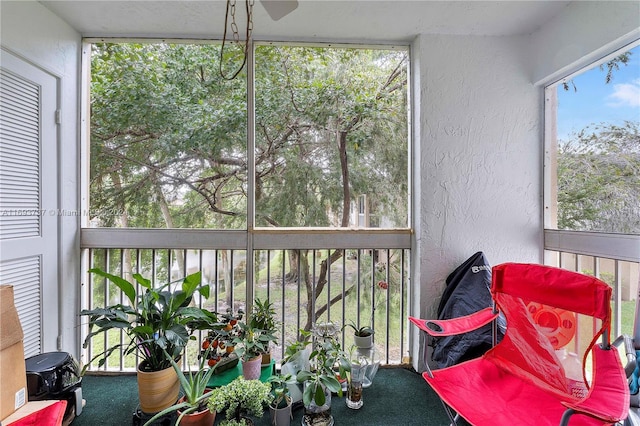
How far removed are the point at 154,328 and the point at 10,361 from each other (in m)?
0.58

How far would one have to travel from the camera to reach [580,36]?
5.69ft

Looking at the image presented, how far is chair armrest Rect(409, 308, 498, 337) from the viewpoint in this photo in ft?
4.61

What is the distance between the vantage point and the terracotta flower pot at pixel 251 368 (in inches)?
66.3

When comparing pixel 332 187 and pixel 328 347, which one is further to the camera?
pixel 332 187

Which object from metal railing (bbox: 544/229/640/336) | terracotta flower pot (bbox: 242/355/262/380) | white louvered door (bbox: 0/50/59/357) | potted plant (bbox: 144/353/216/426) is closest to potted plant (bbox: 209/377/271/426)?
potted plant (bbox: 144/353/216/426)

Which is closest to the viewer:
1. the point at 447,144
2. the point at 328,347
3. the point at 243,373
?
the point at 328,347

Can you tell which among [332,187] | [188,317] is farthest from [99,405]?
[332,187]

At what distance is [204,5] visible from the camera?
180 cm

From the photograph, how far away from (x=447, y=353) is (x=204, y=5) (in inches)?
105

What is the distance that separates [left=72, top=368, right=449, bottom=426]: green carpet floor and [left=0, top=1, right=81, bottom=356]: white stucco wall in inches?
17.0

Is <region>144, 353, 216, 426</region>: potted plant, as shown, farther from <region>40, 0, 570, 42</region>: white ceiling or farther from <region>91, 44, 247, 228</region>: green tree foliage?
<region>40, 0, 570, 42</region>: white ceiling

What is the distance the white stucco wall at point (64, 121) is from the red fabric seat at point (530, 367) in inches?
91.4

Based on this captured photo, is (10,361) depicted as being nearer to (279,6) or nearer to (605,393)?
(279,6)

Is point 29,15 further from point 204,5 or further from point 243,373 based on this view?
point 243,373
